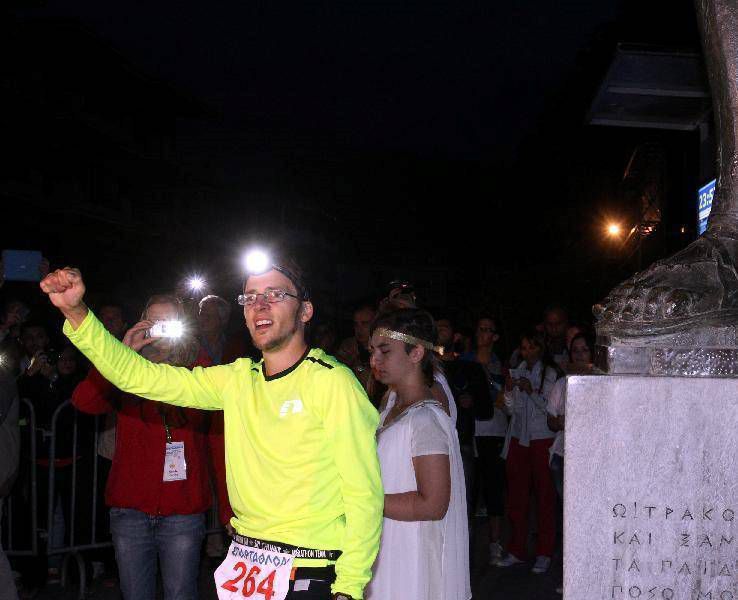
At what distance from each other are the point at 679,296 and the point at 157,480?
137 inches

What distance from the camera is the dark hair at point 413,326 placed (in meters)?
4.69

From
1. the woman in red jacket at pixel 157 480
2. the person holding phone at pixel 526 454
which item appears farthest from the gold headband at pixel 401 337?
the person holding phone at pixel 526 454

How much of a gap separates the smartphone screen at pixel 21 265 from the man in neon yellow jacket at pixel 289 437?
19.9ft

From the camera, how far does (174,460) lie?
210 inches

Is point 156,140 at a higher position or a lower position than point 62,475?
higher

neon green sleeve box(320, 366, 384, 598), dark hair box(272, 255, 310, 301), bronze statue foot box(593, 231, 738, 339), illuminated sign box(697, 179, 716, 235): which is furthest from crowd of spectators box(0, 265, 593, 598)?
illuminated sign box(697, 179, 716, 235)

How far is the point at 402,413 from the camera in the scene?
4.46m

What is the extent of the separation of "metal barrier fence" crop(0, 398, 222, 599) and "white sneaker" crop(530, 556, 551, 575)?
3.08m

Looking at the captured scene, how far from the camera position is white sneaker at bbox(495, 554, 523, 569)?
8727mm

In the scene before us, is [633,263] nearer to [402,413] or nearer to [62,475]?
[62,475]

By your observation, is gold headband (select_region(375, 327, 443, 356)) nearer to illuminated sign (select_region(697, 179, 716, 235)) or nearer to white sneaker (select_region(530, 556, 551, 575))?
white sneaker (select_region(530, 556, 551, 575))

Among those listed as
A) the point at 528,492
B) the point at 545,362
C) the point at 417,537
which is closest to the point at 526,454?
the point at 528,492

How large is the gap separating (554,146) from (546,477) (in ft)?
53.8


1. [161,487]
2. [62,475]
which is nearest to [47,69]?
[62,475]
